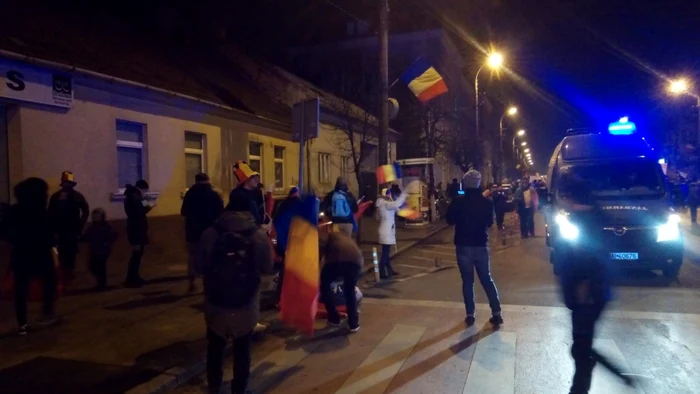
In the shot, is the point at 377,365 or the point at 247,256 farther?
the point at 377,365

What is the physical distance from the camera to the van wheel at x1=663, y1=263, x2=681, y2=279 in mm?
9368

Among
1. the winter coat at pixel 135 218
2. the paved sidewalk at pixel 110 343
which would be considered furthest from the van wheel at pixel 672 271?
Answer: the winter coat at pixel 135 218

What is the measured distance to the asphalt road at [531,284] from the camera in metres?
8.00

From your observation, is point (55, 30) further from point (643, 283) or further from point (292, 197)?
point (643, 283)

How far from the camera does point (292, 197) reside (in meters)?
6.94

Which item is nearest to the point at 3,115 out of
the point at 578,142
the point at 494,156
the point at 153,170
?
the point at 153,170

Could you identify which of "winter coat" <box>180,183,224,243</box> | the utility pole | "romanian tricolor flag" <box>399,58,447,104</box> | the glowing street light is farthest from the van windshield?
Answer: the glowing street light

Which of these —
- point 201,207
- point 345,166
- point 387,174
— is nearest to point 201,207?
point 201,207

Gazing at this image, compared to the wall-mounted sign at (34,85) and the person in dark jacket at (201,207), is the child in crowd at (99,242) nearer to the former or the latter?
the person in dark jacket at (201,207)

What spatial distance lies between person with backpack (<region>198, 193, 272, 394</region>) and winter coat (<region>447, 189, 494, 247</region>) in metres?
3.06

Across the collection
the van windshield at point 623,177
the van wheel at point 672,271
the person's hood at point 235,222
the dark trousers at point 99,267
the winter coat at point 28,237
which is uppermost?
the van windshield at point 623,177

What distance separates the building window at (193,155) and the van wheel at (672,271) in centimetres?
993

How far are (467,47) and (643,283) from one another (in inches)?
1754

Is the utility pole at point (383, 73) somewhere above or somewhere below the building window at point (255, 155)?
above
